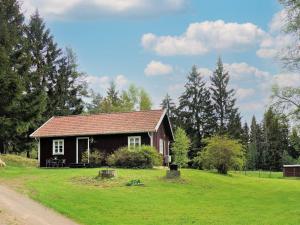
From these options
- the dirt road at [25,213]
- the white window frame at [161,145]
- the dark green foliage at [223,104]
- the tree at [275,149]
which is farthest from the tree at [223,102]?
the dirt road at [25,213]

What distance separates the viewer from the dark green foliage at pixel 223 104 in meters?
69.5

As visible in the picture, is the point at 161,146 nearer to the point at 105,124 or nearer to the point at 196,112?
the point at 105,124

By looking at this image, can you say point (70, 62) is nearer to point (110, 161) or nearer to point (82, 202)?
point (110, 161)

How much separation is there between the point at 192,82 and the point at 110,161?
39213mm

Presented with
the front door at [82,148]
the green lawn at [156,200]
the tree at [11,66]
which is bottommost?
the green lawn at [156,200]

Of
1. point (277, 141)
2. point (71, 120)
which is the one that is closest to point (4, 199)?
point (71, 120)

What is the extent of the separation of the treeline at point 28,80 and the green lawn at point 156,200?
10905 millimetres

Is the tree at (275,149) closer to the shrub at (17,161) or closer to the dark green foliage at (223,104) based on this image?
the dark green foliage at (223,104)

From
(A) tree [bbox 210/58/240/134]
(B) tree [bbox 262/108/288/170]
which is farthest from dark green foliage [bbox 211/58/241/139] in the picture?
(B) tree [bbox 262/108/288/170]

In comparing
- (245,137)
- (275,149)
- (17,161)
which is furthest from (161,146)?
(275,149)

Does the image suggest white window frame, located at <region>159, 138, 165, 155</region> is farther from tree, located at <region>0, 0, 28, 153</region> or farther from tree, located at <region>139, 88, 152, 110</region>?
tree, located at <region>139, 88, 152, 110</region>

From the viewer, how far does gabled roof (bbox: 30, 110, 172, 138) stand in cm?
3647

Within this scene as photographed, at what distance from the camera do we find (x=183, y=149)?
51.7 metres

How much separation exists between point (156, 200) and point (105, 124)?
2025 centimetres
